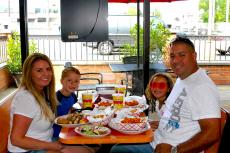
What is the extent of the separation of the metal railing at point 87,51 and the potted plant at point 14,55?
13.7 inches

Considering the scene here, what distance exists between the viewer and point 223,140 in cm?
209

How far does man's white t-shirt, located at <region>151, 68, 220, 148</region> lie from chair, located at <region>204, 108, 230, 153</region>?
0.47 feet

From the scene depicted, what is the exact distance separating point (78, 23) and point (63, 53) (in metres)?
2.49

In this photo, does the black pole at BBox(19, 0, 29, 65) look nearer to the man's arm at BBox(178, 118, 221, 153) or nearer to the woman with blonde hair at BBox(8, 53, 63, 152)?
the woman with blonde hair at BBox(8, 53, 63, 152)

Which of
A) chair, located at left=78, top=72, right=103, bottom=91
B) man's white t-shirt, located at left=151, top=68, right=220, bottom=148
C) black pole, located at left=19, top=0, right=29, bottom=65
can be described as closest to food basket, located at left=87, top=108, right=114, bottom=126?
man's white t-shirt, located at left=151, top=68, right=220, bottom=148

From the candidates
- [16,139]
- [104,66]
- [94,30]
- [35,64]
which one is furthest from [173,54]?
[104,66]

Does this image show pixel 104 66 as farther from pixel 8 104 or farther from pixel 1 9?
Result: pixel 8 104

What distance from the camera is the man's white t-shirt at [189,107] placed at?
79.4 inches

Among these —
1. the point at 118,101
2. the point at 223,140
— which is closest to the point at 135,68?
the point at 118,101

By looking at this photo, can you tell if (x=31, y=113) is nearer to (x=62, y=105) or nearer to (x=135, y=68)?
(x=62, y=105)

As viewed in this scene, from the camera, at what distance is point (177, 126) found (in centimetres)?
222

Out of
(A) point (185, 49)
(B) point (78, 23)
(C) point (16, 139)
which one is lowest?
(C) point (16, 139)

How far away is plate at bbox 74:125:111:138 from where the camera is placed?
2.20 meters

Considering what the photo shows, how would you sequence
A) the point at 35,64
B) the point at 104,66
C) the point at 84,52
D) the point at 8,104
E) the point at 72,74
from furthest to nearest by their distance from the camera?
the point at 84,52 < the point at 104,66 < the point at 72,74 < the point at 8,104 < the point at 35,64
